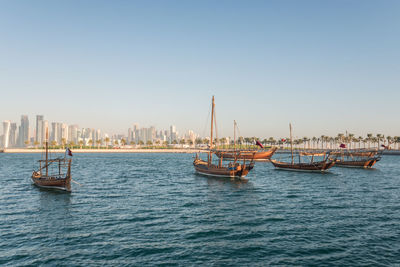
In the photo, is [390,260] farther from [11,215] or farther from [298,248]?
[11,215]

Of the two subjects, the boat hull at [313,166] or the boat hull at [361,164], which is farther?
the boat hull at [361,164]

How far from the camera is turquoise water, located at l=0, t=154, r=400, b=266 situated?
719 inches

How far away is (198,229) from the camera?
2436 cm

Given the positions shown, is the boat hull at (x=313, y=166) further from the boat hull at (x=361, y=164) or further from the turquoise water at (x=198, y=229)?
the turquoise water at (x=198, y=229)

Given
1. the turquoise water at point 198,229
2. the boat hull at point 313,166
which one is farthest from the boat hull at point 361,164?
the turquoise water at point 198,229

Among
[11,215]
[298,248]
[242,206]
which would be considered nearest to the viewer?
[298,248]

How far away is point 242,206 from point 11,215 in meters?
26.8

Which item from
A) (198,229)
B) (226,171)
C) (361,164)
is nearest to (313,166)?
(361,164)

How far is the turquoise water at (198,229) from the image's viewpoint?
18266mm

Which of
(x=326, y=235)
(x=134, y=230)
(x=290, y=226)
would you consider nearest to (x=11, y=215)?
(x=134, y=230)

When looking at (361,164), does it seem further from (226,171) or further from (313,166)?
(226,171)

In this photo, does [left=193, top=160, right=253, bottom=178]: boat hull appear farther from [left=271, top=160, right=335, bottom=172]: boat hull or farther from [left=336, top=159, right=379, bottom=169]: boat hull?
[left=336, top=159, right=379, bottom=169]: boat hull

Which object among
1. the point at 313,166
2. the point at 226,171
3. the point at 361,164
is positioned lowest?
the point at 361,164

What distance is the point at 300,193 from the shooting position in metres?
43.6
